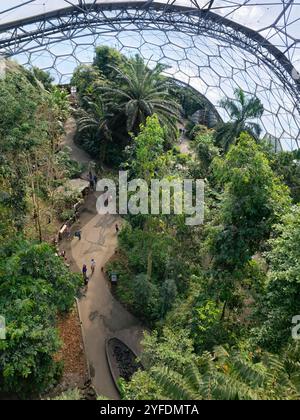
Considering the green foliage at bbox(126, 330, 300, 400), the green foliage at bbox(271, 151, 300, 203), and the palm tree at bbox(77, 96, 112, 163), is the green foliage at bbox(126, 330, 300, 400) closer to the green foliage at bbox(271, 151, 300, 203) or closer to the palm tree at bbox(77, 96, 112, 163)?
the green foliage at bbox(271, 151, 300, 203)

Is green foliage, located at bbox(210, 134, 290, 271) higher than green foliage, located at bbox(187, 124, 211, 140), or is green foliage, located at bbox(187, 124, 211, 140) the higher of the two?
green foliage, located at bbox(187, 124, 211, 140)

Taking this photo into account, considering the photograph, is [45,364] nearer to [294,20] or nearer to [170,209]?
[170,209]

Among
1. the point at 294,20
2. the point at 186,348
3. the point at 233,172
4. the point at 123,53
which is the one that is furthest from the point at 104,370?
the point at 123,53

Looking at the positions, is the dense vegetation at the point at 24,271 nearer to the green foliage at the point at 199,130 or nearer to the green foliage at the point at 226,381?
the green foliage at the point at 226,381

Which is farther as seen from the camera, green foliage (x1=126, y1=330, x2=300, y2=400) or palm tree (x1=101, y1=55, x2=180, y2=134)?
palm tree (x1=101, y1=55, x2=180, y2=134)

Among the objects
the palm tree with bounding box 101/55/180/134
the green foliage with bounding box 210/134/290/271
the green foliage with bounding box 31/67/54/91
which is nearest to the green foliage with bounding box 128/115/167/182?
the green foliage with bounding box 210/134/290/271

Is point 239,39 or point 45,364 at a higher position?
point 239,39

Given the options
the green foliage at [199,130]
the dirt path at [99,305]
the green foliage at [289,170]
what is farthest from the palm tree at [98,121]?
the green foliage at [289,170]
